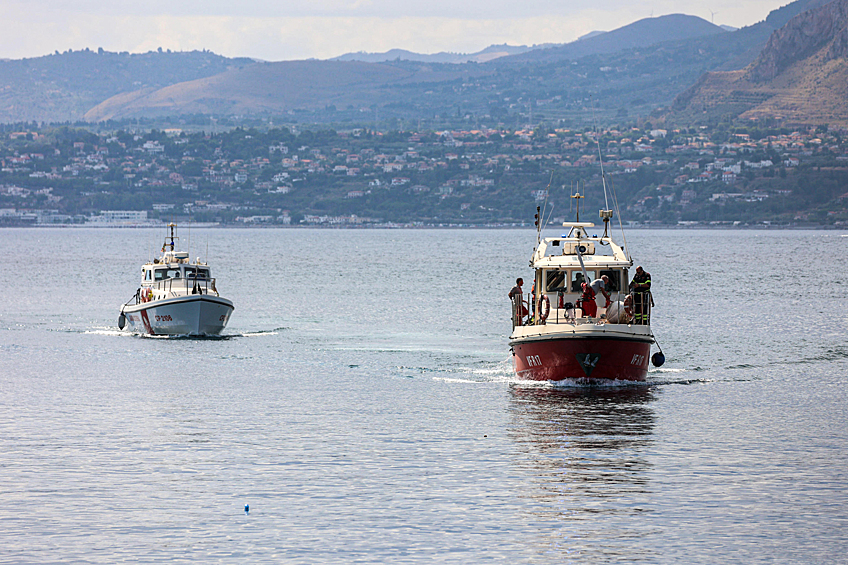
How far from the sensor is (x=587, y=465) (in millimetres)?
24062

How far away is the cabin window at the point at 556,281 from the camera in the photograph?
34375mm

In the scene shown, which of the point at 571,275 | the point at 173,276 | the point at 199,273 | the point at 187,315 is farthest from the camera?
the point at 173,276

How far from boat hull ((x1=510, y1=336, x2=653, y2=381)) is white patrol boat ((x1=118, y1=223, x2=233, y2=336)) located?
65.5 ft

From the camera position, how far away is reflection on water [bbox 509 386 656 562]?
18969 mm

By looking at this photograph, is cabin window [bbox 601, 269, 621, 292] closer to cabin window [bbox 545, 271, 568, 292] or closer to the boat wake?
cabin window [bbox 545, 271, 568, 292]

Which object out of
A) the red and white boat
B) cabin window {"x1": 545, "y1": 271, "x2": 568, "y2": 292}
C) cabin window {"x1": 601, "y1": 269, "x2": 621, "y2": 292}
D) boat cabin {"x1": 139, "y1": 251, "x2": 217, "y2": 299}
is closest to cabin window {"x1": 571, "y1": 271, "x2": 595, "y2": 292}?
the red and white boat

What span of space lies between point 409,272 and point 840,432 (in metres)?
88.2

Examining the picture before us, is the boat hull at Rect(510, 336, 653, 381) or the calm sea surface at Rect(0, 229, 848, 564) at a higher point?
the boat hull at Rect(510, 336, 653, 381)

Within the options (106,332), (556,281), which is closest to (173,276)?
(106,332)

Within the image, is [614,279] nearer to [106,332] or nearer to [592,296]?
[592,296]

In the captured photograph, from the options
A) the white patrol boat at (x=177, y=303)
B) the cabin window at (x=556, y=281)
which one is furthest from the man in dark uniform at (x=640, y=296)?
the white patrol boat at (x=177, y=303)

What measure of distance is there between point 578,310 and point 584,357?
1454 millimetres

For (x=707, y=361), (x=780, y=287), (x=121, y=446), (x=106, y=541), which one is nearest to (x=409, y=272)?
(x=780, y=287)

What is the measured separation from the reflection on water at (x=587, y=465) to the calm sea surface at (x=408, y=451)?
0.21 ft
